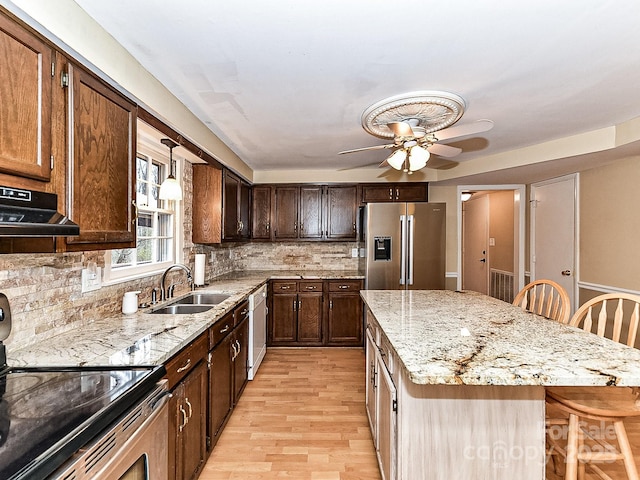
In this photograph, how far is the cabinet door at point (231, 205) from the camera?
347 cm

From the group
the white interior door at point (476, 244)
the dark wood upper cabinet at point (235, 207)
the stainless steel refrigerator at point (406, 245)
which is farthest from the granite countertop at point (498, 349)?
the white interior door at point (476, 244)

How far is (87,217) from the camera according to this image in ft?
4.68

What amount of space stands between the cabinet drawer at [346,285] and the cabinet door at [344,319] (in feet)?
0.21

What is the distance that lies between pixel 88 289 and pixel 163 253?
110cm

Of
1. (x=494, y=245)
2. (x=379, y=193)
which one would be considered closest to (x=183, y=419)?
(x=379, y=193)

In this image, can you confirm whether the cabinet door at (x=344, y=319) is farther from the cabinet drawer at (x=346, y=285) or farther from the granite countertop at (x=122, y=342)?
the granite countertop at (x=122, y=342)

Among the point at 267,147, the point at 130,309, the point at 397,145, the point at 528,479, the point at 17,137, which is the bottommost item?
the point at 528,479

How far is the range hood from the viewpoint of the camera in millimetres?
958

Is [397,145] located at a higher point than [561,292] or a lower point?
higher

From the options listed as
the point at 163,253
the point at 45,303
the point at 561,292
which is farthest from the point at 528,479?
the point at 163,253

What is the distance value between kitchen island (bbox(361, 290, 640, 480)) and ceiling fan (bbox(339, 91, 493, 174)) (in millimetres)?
1230

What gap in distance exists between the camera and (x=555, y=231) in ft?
13.7

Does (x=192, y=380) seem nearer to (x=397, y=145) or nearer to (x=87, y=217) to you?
(x=87, y=217)

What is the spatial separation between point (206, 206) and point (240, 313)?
1161 mm
